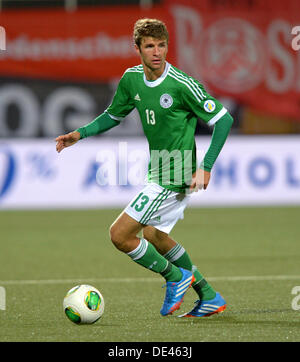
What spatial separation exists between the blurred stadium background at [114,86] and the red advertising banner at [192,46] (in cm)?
2

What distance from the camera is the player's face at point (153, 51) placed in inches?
233

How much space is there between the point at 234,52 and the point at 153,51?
11337 millimetres

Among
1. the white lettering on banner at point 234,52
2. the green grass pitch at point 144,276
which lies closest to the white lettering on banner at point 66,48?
the white lettering on banner at point 234,52

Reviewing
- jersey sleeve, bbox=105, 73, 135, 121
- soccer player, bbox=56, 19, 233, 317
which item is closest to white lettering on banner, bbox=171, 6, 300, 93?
jersey sleeve, bbox=105, 73, 135, 121

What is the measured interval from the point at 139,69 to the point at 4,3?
489 inches

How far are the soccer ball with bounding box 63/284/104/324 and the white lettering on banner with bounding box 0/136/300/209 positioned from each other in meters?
9.28

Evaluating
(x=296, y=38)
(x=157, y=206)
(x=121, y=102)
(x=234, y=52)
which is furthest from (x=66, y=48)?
(x=157, y=206)

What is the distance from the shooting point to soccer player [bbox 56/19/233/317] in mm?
5980

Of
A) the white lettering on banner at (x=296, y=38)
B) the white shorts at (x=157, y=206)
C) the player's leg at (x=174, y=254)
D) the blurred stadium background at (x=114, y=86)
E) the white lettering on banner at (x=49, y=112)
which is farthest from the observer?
the white lettering on banner at (x=49, y=112)

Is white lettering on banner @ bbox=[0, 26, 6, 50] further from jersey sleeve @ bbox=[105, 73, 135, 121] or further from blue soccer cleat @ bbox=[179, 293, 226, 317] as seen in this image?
blue soccer cleat @ bbox=[179, 293, 226, 317]

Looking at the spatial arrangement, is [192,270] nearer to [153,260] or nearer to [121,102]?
[153,260]

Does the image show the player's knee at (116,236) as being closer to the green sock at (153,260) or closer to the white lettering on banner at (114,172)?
the green sock at (153,260)

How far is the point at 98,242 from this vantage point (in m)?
11.5
